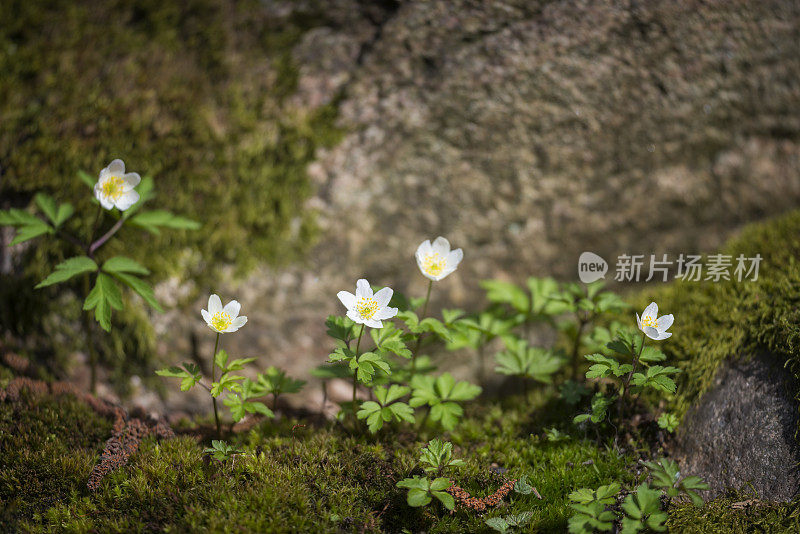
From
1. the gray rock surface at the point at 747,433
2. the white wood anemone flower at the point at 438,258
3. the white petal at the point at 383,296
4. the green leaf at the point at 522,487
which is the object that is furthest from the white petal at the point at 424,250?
the gray rock surface at the point at 747,433

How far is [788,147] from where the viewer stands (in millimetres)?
4586

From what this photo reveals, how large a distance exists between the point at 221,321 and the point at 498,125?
2.51 metres

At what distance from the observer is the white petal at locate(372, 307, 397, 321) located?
113 inches

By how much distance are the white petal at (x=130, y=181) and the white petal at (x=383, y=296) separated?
1587mm

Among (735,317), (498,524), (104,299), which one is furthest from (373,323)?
(735,317)

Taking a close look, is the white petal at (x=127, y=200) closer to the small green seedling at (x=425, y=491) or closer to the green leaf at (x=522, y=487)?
the small green seedling at (x=425, y=491)

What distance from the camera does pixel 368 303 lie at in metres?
2.92

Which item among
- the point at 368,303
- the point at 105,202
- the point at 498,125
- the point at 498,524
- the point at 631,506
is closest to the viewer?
the point at 631,506

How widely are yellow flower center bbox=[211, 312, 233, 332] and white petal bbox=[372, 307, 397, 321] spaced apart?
0.79 meters

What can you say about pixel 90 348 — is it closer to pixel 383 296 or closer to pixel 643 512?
pixel 383 296

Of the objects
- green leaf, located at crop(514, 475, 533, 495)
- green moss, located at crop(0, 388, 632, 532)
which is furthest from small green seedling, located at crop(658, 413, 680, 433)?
green leaf, located at crop(514, 475, 533, 495)

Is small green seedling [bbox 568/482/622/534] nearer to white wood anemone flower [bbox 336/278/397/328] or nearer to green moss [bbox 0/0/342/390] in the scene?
white wood anemone flower [bbox 336/278/397/328]

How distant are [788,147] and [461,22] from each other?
2.90m

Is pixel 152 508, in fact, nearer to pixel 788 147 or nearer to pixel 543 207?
pixel 543 207
